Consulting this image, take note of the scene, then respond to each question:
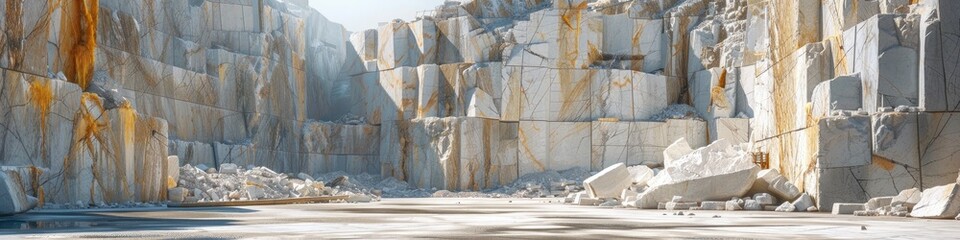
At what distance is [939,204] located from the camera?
584 inches

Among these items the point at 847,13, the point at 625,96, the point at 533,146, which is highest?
the point at 847,13

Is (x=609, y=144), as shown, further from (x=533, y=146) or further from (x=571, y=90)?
(x=533, y=146)

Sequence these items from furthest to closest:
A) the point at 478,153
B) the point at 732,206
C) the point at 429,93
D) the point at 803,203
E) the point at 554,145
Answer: the point at 429,93
the point at 554,145
the point at 478,153
the point at 732,206
the point at 803,203

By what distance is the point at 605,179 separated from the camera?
25.4 m

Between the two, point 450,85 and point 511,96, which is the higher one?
point 450,85

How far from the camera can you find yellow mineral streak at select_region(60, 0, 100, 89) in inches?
891

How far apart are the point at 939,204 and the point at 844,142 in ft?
12.4

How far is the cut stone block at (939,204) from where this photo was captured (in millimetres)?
14570

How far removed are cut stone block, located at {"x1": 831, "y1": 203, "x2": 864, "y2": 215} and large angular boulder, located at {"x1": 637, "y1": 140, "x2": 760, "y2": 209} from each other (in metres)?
2.99

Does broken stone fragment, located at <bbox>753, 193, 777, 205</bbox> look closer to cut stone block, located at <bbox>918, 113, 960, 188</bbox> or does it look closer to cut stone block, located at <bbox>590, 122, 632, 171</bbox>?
cut stone block, located at <bbox>918, 113, 960, 188</bbox>

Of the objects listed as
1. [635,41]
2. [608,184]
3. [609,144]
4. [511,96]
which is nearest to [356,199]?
[608,184]

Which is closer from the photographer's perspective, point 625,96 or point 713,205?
point 713,205

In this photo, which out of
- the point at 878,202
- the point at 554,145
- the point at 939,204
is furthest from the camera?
the point at 554,145

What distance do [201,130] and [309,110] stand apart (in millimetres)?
10246
